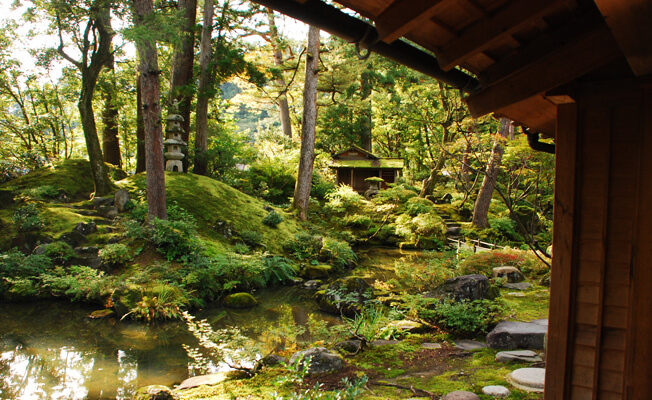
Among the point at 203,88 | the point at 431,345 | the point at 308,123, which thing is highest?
the point at 203,88

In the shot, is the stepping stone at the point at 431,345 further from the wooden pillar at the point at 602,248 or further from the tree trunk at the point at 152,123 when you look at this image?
the tree trunk at the point at 152,123

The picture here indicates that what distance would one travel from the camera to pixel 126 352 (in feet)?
20.1

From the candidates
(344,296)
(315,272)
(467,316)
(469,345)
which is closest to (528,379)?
(469,345)

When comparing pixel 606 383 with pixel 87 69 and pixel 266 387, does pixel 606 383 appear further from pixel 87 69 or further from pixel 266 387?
pixel 87 69

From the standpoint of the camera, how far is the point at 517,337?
4.93 m

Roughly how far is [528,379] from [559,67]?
2.81m

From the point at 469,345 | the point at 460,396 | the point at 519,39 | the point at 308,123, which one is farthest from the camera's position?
the point at 308,123

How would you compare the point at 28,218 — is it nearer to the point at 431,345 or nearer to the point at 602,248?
the point at 431,345

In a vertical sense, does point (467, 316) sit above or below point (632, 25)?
below

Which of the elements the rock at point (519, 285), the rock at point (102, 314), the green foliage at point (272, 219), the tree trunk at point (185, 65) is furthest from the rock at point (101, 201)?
the rock at point (519, 285)

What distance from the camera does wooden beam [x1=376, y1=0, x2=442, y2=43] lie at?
1.95m

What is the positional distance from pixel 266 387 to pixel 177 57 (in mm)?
13267

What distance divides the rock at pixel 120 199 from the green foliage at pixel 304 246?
4644 mm

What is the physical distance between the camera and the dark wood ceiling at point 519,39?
201 cm
